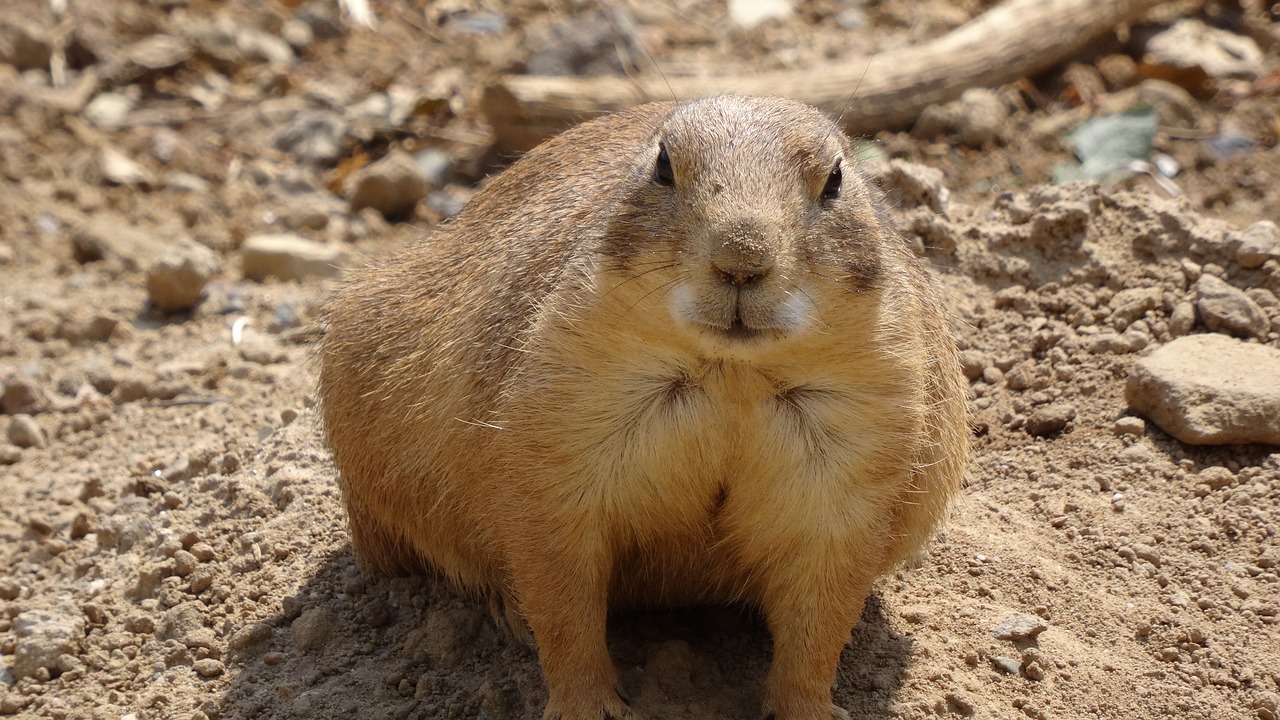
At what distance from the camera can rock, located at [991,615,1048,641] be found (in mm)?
4551

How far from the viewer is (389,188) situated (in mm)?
8859

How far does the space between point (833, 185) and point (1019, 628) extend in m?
1.78

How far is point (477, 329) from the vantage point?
174 inches

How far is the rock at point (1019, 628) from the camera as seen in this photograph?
455 centimetres

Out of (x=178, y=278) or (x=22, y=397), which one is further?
(x=178, y=278)

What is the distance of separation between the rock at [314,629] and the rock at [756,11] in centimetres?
686

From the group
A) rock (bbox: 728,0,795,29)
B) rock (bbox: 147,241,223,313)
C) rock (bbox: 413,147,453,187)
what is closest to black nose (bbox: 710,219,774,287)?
rock (bbox: 147,241,223,313)

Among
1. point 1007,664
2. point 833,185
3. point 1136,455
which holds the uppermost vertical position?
point 833,185

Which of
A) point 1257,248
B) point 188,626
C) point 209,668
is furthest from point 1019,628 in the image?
point 188,626

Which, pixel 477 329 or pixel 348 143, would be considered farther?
pixel 348 143

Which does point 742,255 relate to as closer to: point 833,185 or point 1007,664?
point 833,185

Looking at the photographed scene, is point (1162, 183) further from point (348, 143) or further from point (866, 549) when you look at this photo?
point (348, 143)

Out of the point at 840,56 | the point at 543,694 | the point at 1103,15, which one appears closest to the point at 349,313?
the point at 543,694

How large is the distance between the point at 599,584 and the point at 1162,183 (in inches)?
189
